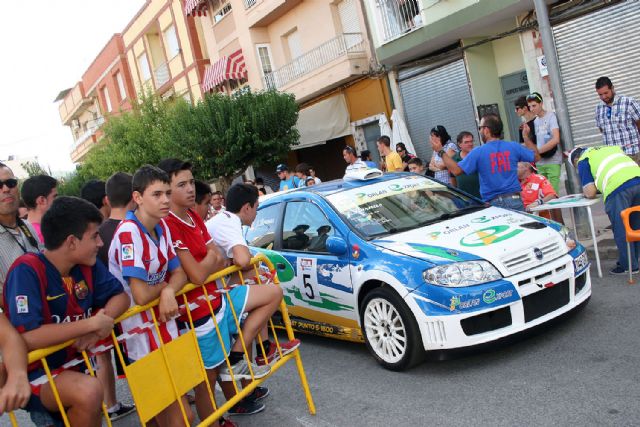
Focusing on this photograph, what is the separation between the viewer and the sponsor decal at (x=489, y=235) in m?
4.57

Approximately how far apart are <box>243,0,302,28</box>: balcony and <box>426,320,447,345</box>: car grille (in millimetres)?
16141

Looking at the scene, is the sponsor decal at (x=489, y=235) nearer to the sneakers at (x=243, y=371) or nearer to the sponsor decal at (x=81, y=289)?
the sneakers at (x=243, y=371)

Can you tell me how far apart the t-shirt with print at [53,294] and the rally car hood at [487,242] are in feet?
7.87

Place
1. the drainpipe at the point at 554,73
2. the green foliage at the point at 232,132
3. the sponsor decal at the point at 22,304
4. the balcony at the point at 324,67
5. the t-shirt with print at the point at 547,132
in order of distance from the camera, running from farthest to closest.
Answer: the green foliage at the point at 232,132 < the balcony at the point at 324,67 < the t-shirt with print at the point at 547,132 < the drainpipe at the point at 554,73 < the sponsor decal at the point at 22,304

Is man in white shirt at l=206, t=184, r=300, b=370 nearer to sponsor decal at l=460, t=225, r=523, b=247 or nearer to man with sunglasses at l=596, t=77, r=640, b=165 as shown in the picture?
sponsor decal at l=460, t=225, r=523, b=247

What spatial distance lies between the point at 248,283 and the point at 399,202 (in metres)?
1.85

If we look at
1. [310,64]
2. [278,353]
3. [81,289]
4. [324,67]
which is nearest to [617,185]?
[278,353]

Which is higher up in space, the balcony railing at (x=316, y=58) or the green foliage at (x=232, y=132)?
the balcony railing at (x=316, y=58)

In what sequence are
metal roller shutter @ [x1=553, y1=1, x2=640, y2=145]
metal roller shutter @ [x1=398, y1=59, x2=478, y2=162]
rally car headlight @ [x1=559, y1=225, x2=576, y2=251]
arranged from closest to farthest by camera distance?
1. rally car headlight @ [x1=559, y1=225, x2=576, y2=251]
2. metal roller shutter @ [x1=553, y1=1, x2=640, y2=145]
3. metal roller shutter @ [x1=398, y1=59, x2=478, y2=162]

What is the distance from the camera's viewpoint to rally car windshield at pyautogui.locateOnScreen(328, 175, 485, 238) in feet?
17.1

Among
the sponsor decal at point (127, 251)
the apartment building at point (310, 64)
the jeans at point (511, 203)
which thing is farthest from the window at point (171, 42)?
the sponsor decal at point (127, 251)

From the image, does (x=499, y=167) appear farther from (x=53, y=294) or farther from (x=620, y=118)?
(x=53, y=294)

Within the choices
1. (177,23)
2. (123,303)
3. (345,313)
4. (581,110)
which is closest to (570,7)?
(581,110)

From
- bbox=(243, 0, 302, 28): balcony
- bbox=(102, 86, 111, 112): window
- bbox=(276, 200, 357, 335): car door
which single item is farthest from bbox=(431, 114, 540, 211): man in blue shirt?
bbox=(102, 86, 111, 112): window
